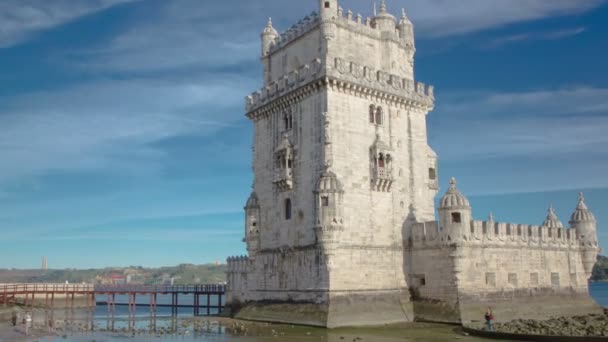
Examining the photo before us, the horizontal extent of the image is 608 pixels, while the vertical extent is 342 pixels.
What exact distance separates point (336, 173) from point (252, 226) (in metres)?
9.53

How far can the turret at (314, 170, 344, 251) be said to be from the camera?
37.5 m

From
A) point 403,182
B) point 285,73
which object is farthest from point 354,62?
point 403,182

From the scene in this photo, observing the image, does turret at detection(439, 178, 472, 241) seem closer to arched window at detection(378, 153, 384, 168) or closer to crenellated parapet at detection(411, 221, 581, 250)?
crenellated parapet at detection(411, 221, 581, 250)

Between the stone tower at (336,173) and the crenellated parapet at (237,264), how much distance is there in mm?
155

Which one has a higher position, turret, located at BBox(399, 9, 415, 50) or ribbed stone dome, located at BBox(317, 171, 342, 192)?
turret, located at BBox(399, 9, 415, 50)

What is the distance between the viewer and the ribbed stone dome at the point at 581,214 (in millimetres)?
51688

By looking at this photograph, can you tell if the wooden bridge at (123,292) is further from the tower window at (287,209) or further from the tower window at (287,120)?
the tower window at (287,120)

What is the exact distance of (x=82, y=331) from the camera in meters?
39.3

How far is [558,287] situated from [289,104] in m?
25.3

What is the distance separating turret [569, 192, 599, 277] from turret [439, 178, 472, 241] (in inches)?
674

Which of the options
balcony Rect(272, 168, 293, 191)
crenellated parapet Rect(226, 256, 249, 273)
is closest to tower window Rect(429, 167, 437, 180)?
balcony Rect(272, 168, 293, 191)

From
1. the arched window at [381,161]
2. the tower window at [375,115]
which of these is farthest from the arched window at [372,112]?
the arched window at [381,161]

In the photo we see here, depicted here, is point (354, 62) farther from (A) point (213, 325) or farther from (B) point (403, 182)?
(A) point (213, 325)

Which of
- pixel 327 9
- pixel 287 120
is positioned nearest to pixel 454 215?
pixel 287 120
